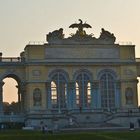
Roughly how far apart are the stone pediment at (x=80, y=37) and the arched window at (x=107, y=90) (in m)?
4.72

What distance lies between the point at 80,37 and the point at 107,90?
801 cm

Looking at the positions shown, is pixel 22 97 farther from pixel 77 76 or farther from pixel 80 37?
pixel 80 37

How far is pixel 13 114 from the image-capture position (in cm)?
7819

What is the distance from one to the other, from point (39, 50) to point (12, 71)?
4.56m

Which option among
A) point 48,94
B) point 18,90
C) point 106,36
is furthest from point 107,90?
point 18,90

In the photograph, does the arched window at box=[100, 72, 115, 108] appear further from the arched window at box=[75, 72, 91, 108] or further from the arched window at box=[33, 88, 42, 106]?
the arched window at box=[33, 88, 42, 106]

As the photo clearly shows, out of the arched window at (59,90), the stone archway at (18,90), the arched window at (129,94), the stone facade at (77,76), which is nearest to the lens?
the stone facade at (77,76)

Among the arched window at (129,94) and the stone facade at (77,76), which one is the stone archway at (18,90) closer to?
the stone facade at (77,76)

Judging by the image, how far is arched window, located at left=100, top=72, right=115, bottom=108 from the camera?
79.8 m

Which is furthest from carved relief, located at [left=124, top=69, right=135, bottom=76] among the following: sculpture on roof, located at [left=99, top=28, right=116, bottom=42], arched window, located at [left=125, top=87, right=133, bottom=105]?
sculpture on roof, located at [left=99, top=28, right=116, bottom=42]

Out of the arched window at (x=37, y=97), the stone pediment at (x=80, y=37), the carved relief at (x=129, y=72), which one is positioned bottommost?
the arched window at (x=37, y=97)

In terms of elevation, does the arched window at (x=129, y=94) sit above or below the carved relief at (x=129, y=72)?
below

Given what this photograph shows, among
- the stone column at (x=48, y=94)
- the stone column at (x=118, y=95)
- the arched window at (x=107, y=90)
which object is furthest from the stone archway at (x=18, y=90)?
the stone column at (x=118, y=95)

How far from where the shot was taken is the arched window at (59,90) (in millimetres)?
78494
